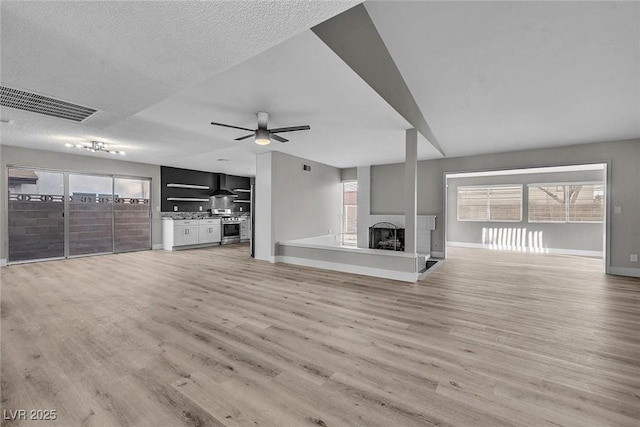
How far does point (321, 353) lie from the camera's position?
209 cm

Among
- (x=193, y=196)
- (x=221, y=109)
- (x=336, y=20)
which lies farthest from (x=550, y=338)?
(x=193, y=196)

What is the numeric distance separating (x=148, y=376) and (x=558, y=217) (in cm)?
970

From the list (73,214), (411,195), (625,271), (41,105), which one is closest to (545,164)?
(625,271)

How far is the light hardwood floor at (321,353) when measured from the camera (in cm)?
149

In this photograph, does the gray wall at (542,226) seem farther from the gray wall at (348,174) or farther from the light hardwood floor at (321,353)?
the light hardwood floor at (321,353)

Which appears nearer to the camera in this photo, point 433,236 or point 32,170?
point 32,170

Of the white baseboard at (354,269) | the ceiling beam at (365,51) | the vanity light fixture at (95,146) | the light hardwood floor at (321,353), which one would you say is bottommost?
the light hardwood floor at (321,353)

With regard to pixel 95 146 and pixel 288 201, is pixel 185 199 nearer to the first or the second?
pixel 95 146

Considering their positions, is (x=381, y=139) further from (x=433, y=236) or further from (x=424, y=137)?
(x=433, y=236)

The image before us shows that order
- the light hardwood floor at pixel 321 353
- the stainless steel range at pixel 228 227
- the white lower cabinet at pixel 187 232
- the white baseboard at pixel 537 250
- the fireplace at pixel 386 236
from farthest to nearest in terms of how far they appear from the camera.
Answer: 1. the stainless steel range at pixel 228 227
2. the white lower cabinet at pixel 187 232
3. the fireplace at pixel 386 236
4. the white baseboard at pixel 537 250
5. the light hardwood floor at pixel 321 353

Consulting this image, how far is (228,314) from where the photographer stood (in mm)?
2895

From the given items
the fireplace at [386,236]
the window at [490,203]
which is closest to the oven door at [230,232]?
the fireplace at [386,236]

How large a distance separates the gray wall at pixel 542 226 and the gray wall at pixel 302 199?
391 centimetres

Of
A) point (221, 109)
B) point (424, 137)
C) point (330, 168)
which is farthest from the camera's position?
point (330, 168)
